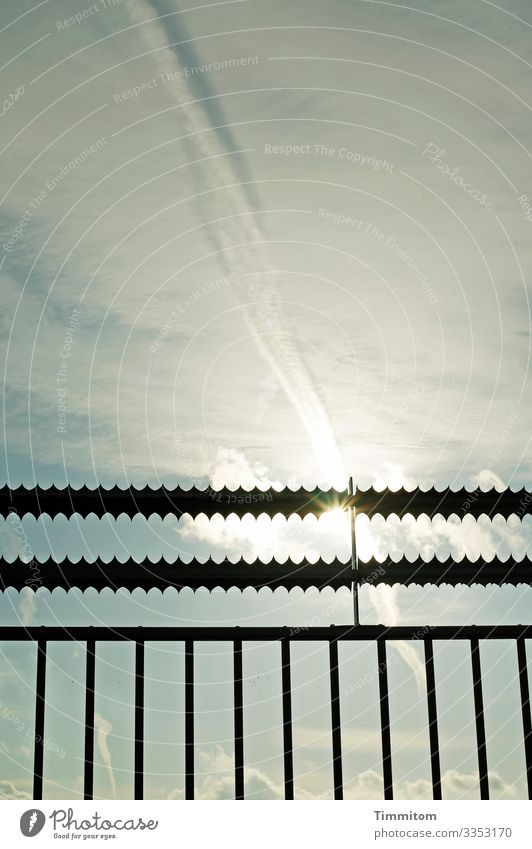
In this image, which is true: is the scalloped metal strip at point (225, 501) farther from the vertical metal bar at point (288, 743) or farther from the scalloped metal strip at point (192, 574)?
the vertical metal bar at point (288, 743)

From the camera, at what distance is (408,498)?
6840 mm

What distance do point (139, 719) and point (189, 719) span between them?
13.4 inches

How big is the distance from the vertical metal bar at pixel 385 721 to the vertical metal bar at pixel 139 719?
1.64 m

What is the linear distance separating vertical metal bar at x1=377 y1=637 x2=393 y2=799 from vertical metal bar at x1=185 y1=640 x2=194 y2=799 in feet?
4.29

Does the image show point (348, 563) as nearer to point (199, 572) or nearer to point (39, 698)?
point (199, 572)

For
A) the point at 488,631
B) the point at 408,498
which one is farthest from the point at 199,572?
the point at 488,631

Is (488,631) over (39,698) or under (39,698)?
over

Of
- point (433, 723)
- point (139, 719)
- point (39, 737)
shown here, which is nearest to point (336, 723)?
point (433, 723)

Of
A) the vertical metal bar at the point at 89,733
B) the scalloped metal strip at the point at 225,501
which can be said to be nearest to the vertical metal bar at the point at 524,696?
the scalloped metal strip at the point at 225,501

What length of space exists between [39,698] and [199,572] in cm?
138

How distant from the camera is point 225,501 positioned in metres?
6.77

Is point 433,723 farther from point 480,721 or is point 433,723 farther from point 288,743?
point 288,743
